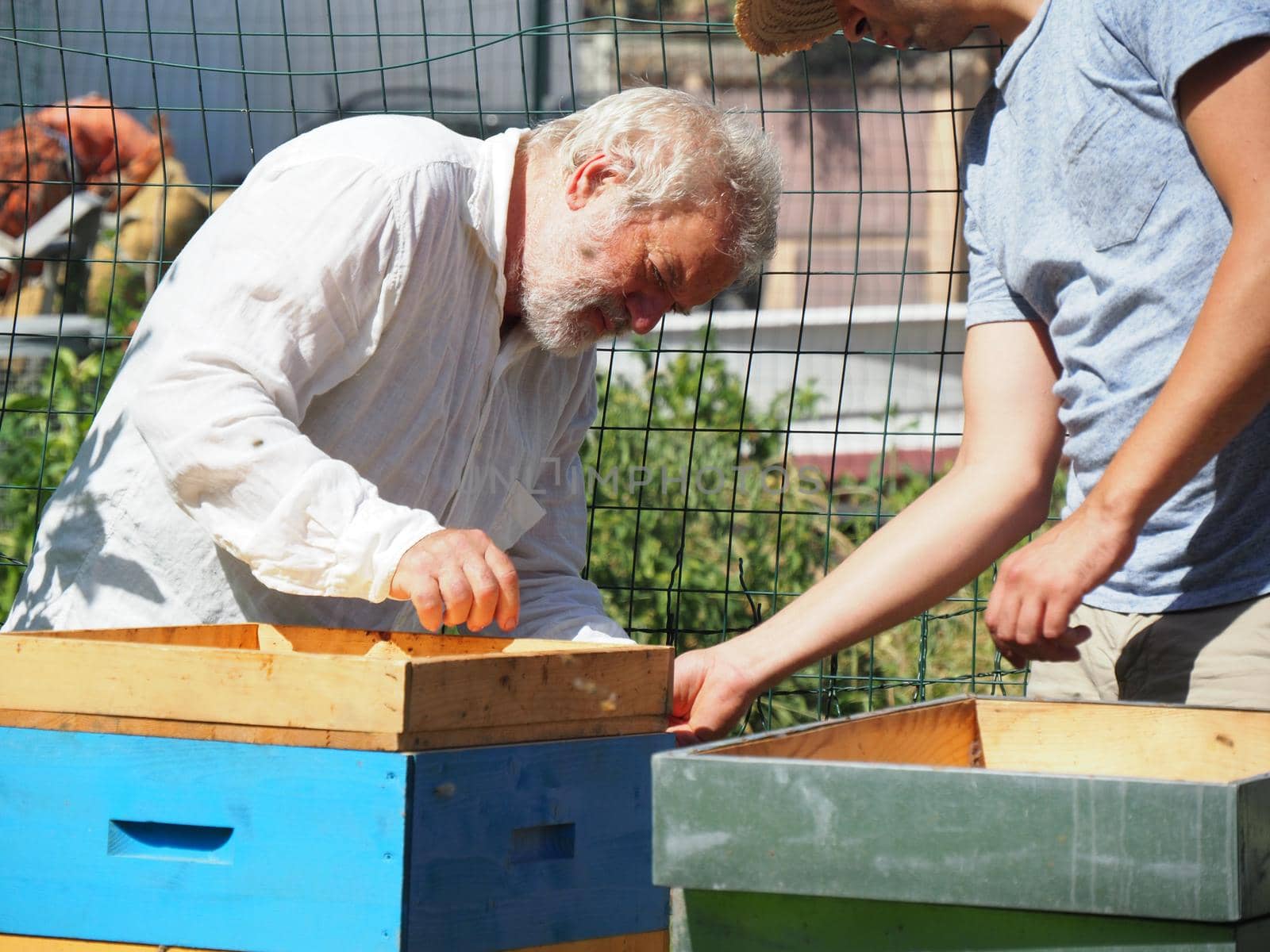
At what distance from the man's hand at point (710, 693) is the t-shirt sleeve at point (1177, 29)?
1.05 m

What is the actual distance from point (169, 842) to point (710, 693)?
2.82 ft

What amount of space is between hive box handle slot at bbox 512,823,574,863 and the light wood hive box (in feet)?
1.37

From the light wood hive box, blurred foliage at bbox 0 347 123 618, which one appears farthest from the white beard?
blurred foliage at bbox 0 347 123 618

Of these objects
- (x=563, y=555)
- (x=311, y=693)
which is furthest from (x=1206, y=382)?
(x=563, y=555)

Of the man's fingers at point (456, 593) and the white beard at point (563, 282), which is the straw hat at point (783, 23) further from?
the man's fingers at point (456, 593)

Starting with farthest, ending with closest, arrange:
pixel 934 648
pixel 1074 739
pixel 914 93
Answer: pixel 914 93, pixel 934 648, pixel 1074 739

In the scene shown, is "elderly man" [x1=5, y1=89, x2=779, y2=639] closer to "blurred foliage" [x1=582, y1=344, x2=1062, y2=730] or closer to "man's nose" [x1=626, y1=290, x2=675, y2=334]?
"man's nose" [x1=626, y1=290, x2=675, y2=334]

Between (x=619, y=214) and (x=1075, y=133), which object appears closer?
(x=1075, y=133)

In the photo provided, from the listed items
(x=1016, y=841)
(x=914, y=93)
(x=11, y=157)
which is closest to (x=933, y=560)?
(x=1016, y=841)

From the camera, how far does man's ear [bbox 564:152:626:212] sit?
253 cm

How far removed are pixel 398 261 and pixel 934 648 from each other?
10.4 ft

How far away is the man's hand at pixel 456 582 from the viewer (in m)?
1.89

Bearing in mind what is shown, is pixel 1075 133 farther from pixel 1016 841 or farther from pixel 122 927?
pixel 122 927

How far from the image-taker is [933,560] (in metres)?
2.21
